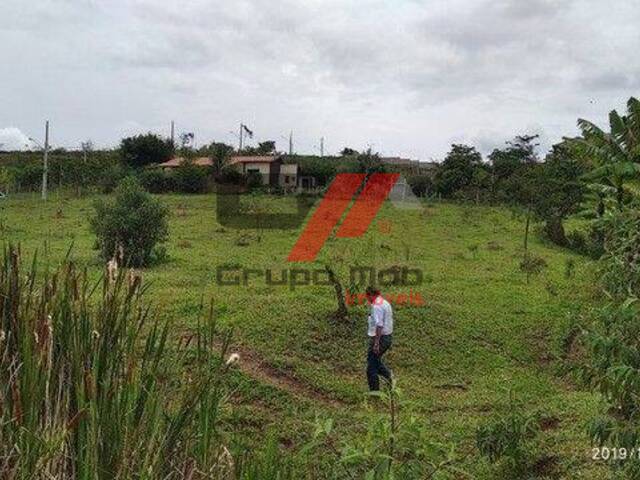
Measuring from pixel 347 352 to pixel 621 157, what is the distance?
6259 mm

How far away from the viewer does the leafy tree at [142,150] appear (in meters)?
42.0

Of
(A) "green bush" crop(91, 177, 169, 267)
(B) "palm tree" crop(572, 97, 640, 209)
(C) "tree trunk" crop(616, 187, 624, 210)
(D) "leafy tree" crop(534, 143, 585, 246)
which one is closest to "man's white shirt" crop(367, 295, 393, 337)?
(B) "palm tree" crop(572, 97, 640, 209)

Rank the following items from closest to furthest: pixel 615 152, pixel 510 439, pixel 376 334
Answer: pixel 615 152
pixel 510 439
pixel 376 334

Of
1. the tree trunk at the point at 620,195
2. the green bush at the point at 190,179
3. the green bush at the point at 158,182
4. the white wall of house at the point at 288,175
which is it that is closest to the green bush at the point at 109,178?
the green bush at the point at 158,182

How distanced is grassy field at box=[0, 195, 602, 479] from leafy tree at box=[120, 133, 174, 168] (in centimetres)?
2344

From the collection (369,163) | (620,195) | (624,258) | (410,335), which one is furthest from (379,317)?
(369,163)

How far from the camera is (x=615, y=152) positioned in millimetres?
4359

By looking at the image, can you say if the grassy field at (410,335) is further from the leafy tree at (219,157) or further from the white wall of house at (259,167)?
the white wall of house at (259,167)

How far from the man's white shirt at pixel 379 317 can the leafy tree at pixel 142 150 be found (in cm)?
3664

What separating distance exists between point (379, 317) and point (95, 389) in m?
6.31

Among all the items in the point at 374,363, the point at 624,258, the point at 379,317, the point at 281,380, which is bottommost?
the point at 281,380

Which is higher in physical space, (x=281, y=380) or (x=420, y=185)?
(x=420, y=185)

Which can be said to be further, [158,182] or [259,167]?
[259,167]

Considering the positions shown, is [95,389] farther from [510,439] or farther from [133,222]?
[133,222]
